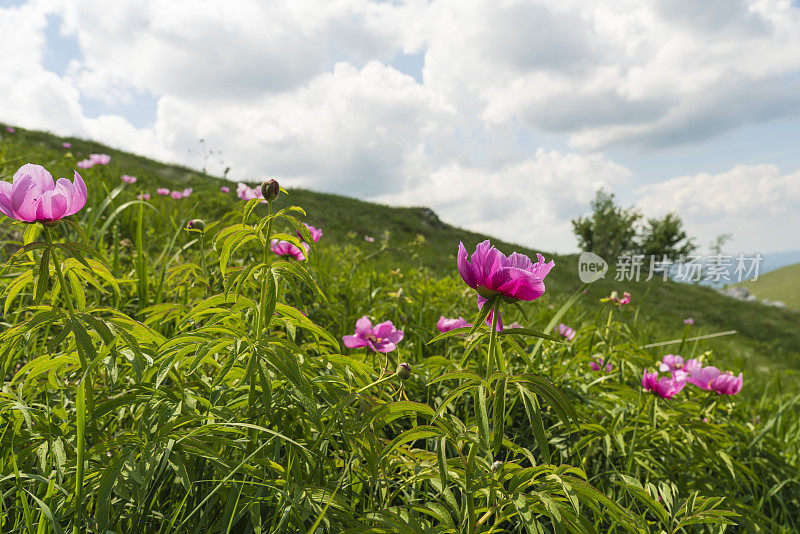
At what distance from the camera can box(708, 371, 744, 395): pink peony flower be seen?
75.5 inches

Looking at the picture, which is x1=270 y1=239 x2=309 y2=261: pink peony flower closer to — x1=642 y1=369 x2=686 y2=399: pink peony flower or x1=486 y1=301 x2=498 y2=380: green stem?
x1=486 y1=301 x2=498 y2=380: green stem

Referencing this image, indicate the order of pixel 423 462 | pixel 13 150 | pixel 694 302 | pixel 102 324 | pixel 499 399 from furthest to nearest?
pixel 694 302, pixel 13 150, pixel 423 462, pixel 102 324, pixel 499 399

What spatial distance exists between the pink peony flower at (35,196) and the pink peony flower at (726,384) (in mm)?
2296

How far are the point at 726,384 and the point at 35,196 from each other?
2.42 m

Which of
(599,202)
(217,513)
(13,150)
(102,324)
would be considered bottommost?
(217,513)

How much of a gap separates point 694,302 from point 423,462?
15977 mm

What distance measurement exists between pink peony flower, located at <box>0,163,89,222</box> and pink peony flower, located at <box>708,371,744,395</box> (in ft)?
7.53

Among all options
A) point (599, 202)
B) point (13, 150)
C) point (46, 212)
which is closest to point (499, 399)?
point (46, 212)

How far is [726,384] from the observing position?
193cm

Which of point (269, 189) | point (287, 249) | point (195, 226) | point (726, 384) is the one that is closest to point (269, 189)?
point (269, 189)

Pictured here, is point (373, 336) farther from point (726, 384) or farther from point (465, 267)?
point (726, 384)

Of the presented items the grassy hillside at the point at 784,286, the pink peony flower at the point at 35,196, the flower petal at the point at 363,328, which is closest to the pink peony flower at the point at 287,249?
the flower petal at the point at 363,328

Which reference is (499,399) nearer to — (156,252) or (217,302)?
(217,302)

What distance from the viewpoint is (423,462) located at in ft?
3.83
